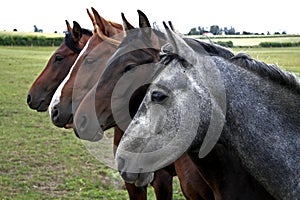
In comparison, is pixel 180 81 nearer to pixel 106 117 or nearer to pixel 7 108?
pixel 106 117

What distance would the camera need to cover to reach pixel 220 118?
3.23 metres

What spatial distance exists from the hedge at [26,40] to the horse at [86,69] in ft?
184

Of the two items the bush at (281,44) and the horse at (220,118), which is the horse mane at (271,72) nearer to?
the horse at (220,118)

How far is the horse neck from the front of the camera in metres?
3.29

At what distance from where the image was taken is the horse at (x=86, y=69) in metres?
4.69

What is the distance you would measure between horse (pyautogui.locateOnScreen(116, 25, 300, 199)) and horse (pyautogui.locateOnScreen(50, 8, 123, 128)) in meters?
1.49

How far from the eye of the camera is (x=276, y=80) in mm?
3416

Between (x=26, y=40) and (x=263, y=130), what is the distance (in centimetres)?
6080

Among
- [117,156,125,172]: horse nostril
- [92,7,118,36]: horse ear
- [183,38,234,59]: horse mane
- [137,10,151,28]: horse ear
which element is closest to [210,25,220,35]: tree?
[92,7,118,36]: horse ear

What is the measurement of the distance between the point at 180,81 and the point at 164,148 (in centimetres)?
47

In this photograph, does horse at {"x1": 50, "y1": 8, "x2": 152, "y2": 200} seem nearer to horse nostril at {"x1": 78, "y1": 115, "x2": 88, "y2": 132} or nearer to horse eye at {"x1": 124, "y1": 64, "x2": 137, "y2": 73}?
horse nostril at {"x1": 78, "y1": 115, "x2": 88, "y2": 132}

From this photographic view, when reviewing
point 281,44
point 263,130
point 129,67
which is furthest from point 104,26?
point 281,44

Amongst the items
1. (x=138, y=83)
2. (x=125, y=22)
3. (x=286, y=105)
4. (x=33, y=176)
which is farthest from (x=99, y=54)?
(x=33, y=176)

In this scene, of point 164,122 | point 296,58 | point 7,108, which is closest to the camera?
point 164,122
